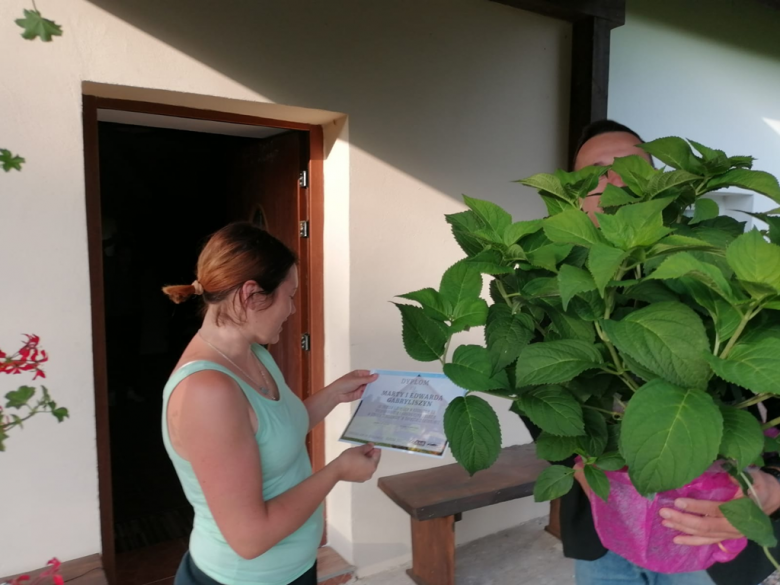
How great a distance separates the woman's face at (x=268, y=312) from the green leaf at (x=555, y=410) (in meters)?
0.83

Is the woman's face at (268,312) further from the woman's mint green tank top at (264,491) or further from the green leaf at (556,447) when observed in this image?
the green leaf at (556,447)

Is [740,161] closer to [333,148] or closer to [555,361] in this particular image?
[555,361]

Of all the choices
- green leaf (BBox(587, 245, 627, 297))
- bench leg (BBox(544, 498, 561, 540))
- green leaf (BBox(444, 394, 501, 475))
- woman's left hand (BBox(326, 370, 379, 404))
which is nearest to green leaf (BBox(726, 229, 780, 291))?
green leaf (BBox(587, 245, 627, 297))

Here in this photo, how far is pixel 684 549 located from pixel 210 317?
1.08m

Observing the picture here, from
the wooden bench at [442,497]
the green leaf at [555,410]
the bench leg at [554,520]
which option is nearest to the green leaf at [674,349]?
the green leaf at [555,410]

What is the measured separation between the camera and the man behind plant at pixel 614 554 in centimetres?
69

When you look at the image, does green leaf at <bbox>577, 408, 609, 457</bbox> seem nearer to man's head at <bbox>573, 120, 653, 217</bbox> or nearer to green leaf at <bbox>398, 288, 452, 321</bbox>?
green leaf at <bbox>398, 288, 452, 321</bbox>

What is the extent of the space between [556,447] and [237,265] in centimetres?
87

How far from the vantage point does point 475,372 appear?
0.73 m

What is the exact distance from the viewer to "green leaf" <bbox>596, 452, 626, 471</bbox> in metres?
0.70

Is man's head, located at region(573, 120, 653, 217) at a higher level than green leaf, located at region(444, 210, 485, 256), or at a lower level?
higher

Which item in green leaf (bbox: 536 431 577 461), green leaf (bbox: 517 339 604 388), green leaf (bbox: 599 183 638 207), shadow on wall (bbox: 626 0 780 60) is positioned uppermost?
shadow on wall (bbox: 626 0 780 60)

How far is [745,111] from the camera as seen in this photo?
3779mm

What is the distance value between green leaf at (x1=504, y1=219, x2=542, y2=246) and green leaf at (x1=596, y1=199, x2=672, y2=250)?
4.1 inches
